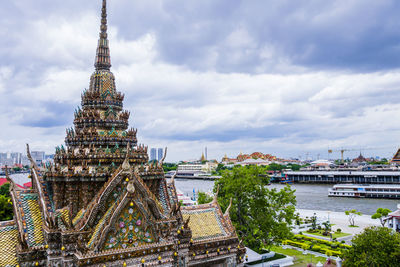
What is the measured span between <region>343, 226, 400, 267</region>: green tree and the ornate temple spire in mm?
16867

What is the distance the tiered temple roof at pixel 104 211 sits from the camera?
1052cm

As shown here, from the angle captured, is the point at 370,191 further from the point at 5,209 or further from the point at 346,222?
the point at 5,209

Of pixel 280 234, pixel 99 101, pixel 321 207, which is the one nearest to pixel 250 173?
pixel 280 234

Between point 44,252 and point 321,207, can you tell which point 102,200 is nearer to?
point 44,252

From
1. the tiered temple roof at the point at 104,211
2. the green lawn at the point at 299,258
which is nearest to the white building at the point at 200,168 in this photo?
the green lawn at the point at 299,258

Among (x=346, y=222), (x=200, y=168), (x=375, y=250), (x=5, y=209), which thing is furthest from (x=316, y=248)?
(x=200, y=168)

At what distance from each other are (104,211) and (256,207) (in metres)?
16.3

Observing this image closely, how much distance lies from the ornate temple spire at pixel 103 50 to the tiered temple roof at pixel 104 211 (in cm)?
5

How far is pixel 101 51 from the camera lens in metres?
15.3

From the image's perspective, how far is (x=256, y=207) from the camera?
2500cm

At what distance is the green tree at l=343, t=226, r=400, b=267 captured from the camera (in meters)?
16.5

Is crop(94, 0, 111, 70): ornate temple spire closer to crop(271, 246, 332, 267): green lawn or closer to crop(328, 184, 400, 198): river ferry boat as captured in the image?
crop(271, 246, 332, 267): green lawn

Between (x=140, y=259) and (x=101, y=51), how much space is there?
32.7 ft

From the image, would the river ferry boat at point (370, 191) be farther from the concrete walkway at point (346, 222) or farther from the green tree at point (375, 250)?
the green tree at point (375, 250)
